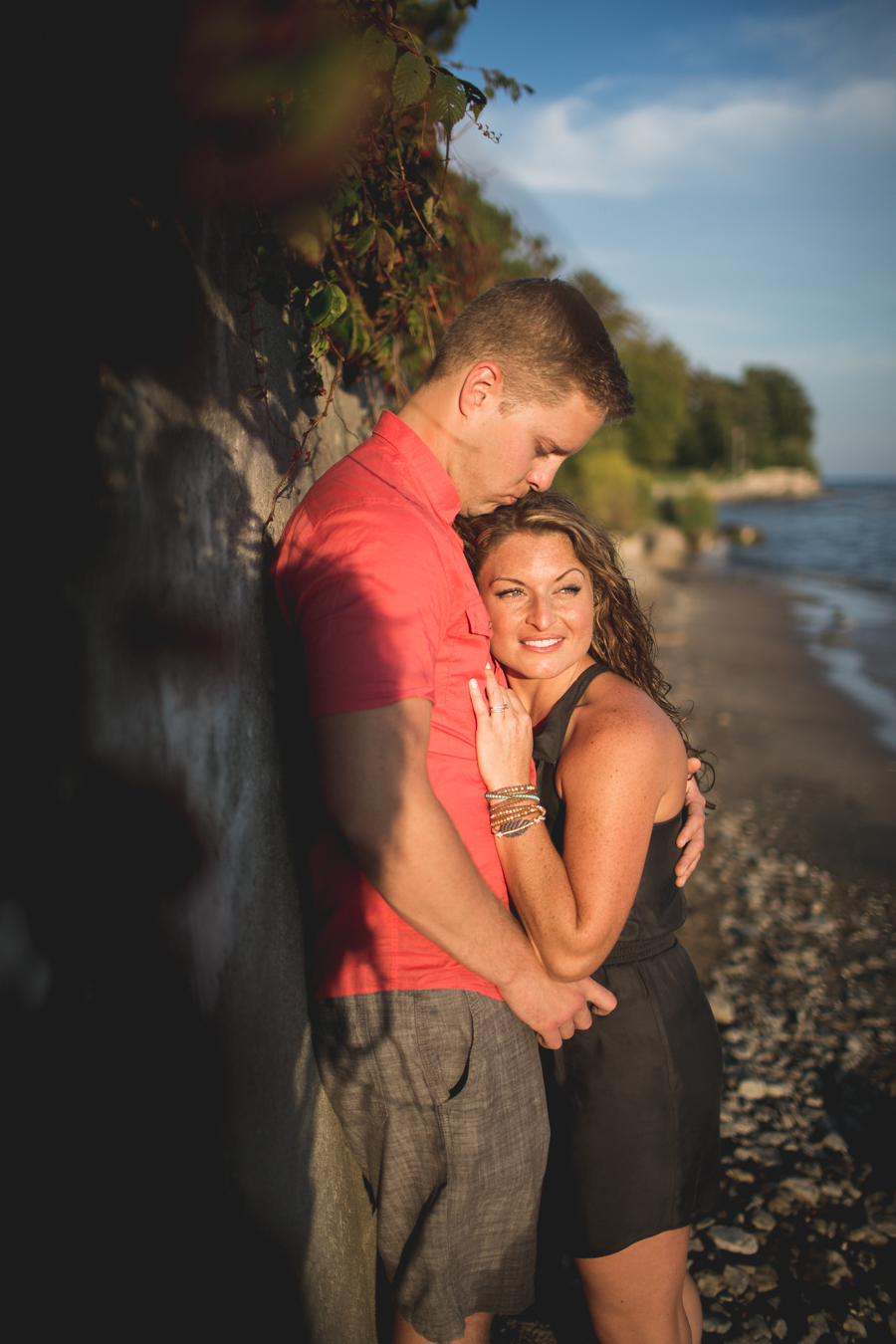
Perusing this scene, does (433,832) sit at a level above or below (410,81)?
below

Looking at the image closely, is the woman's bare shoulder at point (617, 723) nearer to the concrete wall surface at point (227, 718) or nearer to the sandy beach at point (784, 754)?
the concrete wall surface at point (227, 718)

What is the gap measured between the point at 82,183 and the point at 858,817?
7.25 meters

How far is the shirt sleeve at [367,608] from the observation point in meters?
1.39

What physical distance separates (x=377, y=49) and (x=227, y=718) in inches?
60.1

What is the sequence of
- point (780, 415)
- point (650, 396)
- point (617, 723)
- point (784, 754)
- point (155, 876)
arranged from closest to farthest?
point (155, 876), point (617, 723), point (784, 754), point (650, 396), point (780, 415)

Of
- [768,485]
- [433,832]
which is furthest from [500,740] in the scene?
[768,485]

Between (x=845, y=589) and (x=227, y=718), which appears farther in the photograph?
(x=845, y=589)

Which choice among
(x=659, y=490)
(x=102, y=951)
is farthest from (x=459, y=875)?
(x=659, y=490)

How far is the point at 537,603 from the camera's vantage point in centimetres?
228

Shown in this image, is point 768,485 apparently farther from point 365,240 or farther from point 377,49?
point 377,49

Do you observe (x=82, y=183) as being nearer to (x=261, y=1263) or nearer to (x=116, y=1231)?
(x=116, y=1231)

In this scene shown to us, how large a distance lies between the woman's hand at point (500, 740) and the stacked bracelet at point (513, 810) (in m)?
0.02

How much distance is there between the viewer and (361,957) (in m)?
1.77

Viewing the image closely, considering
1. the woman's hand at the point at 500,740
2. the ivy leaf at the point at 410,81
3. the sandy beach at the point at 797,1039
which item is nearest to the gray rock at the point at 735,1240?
the sandy beach at the point at 797,1039
